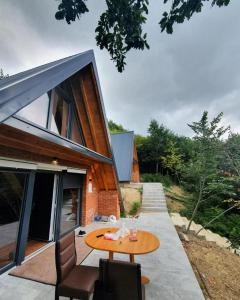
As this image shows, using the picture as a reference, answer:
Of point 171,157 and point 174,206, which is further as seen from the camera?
point 171,157

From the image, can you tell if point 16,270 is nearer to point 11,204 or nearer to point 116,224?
point 11,204

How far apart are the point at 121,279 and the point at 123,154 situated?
1170cm

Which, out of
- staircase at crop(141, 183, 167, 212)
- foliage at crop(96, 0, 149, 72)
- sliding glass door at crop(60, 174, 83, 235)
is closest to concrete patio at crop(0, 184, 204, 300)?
sliding glass door at crop(60, 174, 83, 235)

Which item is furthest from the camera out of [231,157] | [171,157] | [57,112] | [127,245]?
[171,157]

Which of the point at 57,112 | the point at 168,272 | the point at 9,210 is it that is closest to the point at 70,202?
the point at 9,210

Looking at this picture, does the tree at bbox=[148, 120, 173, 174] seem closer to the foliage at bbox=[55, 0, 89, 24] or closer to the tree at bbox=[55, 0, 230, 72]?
the tree at bbox=[55, 0, 230, 72]

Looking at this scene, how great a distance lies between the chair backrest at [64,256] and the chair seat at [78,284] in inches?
3.1

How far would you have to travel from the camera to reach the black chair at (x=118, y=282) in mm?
1682

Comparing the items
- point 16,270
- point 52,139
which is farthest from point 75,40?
point 16,270

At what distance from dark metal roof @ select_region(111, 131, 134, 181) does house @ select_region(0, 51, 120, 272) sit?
4915 millimetres

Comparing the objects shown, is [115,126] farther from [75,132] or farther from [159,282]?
[159,282]

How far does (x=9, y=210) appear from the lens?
12.2ft

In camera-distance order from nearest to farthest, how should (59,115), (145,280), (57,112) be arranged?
1. (145,280)
2. (57,112)
3. (59,115)

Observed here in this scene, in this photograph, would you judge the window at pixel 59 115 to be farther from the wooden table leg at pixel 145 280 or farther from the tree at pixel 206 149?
the tree at pixel 206 149
